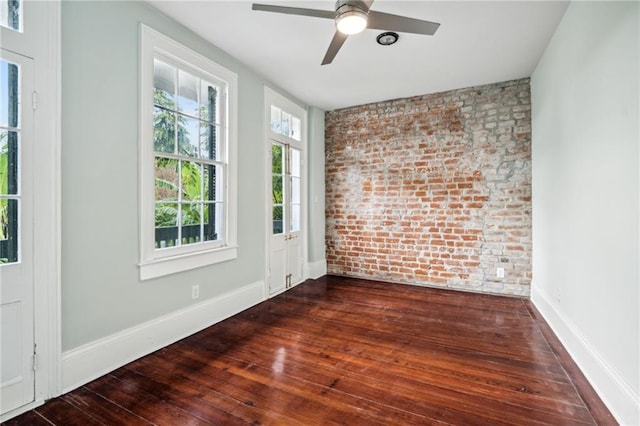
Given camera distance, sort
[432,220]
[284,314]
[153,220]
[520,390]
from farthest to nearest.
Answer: [432,220], [284,314], [153,220], [520,390]

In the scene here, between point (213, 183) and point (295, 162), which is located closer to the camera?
point (213, 183)

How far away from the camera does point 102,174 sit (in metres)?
2.20

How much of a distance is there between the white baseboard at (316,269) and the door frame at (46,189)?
10.8 feet

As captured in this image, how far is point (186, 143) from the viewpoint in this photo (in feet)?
9.50

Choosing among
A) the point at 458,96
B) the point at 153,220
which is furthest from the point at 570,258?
the point at 153,220

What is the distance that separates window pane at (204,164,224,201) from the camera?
123 inches

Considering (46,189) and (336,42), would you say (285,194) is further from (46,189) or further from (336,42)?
(46,189)

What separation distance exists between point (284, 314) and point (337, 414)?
66.3 inches

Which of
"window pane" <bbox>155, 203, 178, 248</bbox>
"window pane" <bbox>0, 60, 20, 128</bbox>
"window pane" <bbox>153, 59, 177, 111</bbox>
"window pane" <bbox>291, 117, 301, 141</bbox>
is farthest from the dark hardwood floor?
"window pane" <bbox>291, 117, 301, 141</bbox>

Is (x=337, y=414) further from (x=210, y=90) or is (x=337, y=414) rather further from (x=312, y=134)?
(x=312, y=134)

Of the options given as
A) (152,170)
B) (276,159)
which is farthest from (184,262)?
(276,159)

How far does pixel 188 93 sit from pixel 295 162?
1.96 m

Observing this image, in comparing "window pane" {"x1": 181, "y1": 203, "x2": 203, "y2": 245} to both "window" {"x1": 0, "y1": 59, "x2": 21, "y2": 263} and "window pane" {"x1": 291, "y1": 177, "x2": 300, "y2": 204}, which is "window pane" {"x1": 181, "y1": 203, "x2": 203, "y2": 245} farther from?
"window pane" {"x1": 291, "y1": 177, "x2": 300, "y2": 204}

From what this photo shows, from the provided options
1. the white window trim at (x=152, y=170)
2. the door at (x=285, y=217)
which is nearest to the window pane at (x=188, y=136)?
the white window trim at (x=152, y=170)
